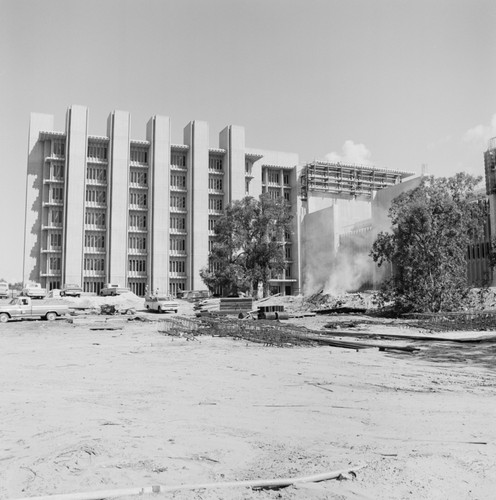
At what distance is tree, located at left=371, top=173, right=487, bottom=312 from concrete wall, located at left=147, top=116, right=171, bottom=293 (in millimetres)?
45996

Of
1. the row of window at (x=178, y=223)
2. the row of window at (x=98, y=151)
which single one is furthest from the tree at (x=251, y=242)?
the row of window at (x=98, y=151)

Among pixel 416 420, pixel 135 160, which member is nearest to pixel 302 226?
pixel 135 160

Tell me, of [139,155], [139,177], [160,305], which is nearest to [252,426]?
[160,305]

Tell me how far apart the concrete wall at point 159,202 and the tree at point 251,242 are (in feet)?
59.8

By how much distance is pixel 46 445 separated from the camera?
215 inches

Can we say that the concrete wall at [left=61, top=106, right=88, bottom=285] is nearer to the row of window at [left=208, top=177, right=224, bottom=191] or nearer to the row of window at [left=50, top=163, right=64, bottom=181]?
the row of window at [left=50, top=163, right=64, bottom=181]

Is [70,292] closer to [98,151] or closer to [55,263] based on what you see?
[55,263]

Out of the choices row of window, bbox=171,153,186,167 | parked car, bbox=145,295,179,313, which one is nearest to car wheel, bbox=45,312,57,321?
parked car, bbox=145,295,179,313

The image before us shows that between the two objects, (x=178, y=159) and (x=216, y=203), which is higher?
(x=178, y=159)

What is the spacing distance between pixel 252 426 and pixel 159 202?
71.4 meters

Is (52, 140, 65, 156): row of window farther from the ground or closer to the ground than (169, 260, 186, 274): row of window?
farther from the ground

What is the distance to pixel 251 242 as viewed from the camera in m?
58.2

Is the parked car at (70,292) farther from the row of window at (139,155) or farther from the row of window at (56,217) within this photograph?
the row of window at (139,155)

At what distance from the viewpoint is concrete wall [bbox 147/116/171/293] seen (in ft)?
246
